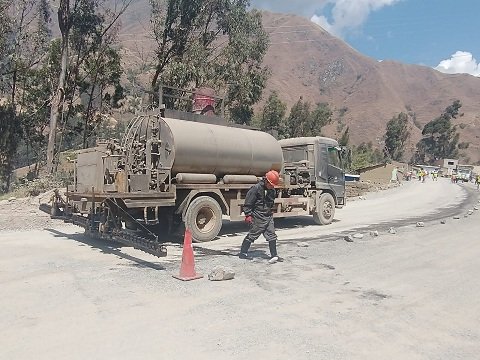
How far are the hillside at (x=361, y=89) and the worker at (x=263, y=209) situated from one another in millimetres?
111580

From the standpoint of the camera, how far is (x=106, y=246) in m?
9.72

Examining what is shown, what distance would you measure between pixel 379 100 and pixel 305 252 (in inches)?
6055

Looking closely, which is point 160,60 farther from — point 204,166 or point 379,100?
point 379,100

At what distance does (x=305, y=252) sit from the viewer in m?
9.38

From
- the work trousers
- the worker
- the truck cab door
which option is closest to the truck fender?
the worker

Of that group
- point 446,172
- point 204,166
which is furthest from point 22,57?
point 446,172

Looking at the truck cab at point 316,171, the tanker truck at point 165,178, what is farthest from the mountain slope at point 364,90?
the tanker truck at point 165,178

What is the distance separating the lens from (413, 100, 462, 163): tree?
109125 mm

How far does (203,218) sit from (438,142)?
368 feet

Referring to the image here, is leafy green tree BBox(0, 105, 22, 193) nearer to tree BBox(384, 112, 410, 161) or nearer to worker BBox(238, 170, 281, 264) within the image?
worker BBox(238, 170, 281, 264)

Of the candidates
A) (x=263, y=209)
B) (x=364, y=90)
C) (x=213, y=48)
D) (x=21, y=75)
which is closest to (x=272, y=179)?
(x=263, y=209)

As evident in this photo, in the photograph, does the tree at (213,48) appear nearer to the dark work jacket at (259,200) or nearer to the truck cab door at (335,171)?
the truck cab door at (335,171)

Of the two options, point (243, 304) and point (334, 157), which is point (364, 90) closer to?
point (334, 157)

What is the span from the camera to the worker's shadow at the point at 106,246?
7.93 metres
